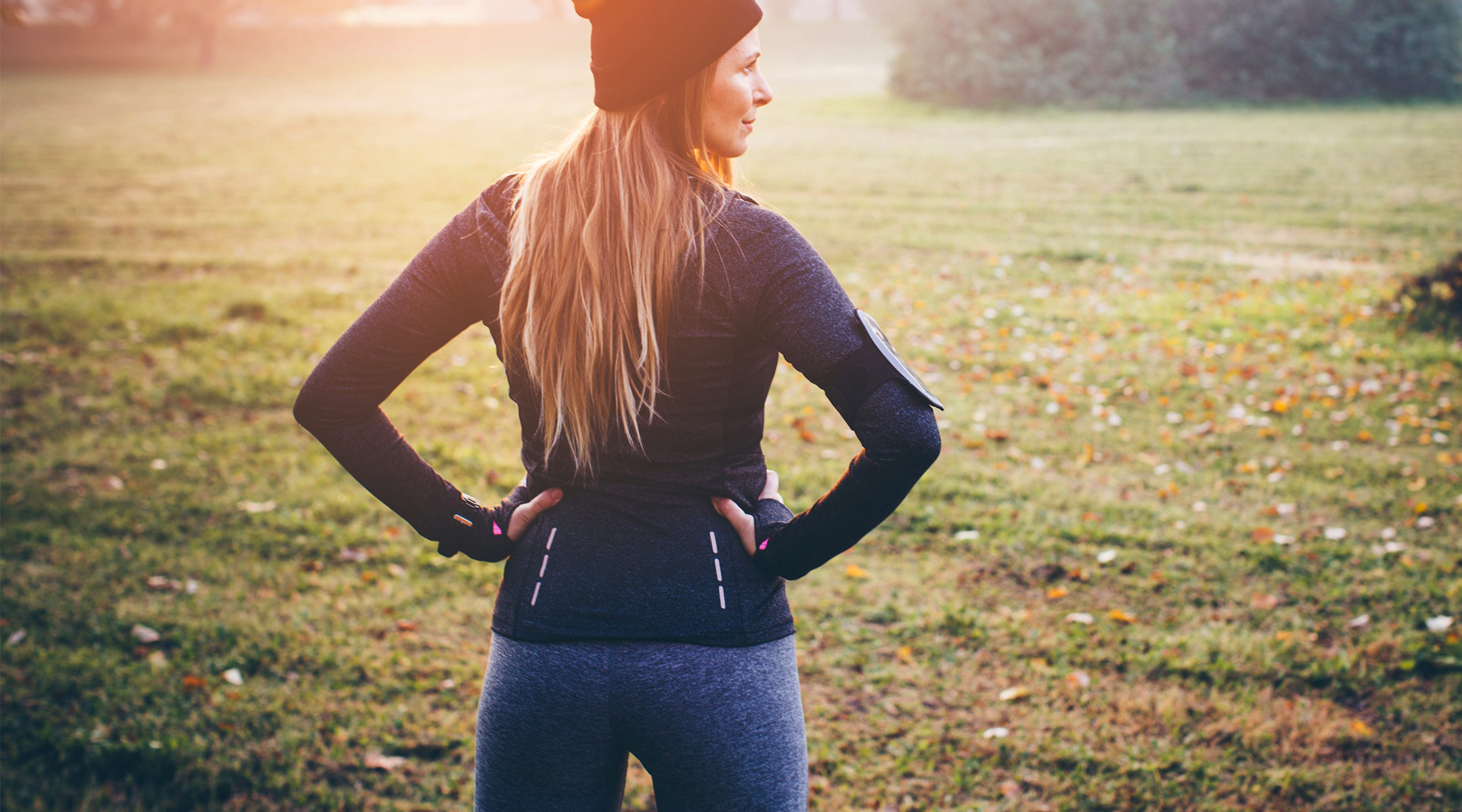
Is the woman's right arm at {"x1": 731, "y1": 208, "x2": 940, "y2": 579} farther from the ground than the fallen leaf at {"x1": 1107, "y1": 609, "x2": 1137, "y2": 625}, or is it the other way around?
the woman's right arm at {"x1": 731, "y1": 208, "x2": 940, "y2": 579}

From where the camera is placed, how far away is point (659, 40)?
4.74 feet

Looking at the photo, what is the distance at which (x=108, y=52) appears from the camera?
44.1 meters

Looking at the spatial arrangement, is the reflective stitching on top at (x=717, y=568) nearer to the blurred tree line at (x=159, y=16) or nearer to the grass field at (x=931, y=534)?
the grass field at (x=931, y=534)

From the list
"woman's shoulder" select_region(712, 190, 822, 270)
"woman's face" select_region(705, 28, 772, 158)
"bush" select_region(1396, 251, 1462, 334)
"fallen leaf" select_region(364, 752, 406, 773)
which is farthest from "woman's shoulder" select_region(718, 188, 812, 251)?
"bush" select_region(1396, 251, 1462, 334)

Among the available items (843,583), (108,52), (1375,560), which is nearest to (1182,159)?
(1375,560)

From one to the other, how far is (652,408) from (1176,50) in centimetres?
3117

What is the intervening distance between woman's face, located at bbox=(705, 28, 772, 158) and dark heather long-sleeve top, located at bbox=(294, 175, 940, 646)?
142mm

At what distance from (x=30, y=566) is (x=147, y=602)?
0.83 metres

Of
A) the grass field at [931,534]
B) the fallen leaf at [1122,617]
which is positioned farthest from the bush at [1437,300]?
the fallen leaf at [1122,617]

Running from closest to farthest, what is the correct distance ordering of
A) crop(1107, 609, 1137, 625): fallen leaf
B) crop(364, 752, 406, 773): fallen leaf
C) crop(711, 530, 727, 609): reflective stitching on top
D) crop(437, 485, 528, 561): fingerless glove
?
crop(711, 530, 727, 609): reflective stitching on top → crop(437, 485, 528, 561): fingerless glove → crop(364, 752, 406, 773): fallen leaf → crop(1107, 609, 1137, 625): fallen leaf

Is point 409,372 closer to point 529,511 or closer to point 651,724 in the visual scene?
point 529,511

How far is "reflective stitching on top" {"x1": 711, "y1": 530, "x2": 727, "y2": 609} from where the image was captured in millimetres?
1535

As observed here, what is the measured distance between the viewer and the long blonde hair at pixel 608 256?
57.0 inches

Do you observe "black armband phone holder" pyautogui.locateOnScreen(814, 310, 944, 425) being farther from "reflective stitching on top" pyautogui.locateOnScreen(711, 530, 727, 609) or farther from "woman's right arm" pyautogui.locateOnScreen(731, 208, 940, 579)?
"reflective stitching on top" pyautogui.locateOnScreen(711, 530, 727, 609)
